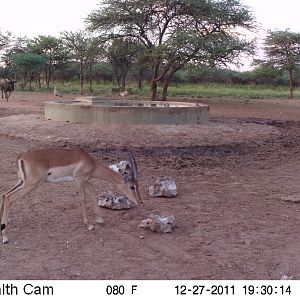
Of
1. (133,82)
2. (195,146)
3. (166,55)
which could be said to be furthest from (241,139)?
(133,82)

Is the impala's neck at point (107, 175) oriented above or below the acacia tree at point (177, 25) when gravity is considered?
below

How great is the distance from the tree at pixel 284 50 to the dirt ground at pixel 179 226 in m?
30.1

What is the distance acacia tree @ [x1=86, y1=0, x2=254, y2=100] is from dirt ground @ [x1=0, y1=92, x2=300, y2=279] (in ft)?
48.1

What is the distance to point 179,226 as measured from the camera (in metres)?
5.66

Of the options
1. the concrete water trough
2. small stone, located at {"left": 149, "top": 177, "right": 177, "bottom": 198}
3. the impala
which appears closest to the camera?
the impala

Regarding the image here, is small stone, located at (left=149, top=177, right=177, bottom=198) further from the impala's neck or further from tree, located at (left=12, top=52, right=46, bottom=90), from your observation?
tree, located at (left=12, top=52, right=46, bottom=90)

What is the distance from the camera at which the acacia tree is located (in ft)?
82.2

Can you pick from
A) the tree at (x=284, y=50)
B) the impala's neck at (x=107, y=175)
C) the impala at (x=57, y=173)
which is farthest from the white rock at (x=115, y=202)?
the tree at (x=284, y=50)

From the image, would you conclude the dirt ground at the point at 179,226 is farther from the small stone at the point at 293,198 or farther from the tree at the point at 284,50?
the tree at the point at 284,50

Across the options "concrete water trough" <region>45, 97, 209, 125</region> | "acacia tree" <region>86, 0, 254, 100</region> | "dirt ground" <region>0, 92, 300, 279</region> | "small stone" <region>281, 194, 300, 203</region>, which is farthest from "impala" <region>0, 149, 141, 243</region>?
"acacia tree" <region>86, 0, 254, 100</region>

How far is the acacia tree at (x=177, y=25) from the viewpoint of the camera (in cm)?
2505

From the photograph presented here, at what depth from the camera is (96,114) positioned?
13578mm

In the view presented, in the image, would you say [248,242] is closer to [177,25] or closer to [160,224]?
[160,224]

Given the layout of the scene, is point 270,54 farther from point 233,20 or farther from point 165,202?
point 165,202
